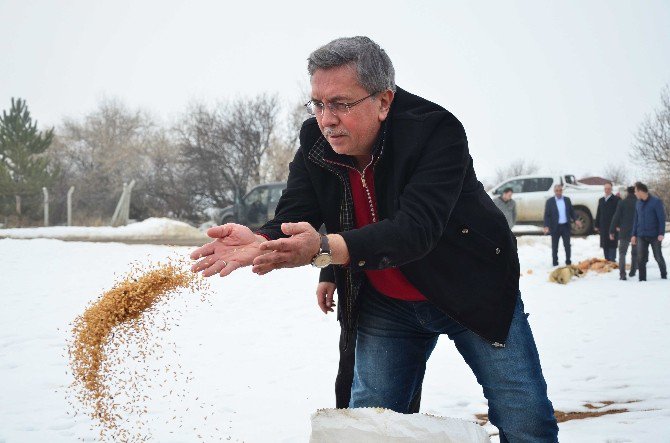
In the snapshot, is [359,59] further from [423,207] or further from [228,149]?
[228,149]

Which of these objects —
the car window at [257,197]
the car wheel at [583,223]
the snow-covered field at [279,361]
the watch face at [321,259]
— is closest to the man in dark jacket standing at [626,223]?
the snow-covered field at [279,361]

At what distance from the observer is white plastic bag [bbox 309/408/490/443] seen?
214cm

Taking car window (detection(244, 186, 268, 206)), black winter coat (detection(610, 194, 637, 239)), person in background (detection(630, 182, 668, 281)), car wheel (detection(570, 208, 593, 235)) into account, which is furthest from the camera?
car window (detection(244, 186, 268, 206))

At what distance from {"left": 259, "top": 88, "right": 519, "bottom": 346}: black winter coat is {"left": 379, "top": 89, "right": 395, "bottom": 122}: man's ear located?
0.07 feet

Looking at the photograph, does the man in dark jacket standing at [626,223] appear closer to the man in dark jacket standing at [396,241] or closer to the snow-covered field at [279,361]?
the snow-covered field at [279,361]

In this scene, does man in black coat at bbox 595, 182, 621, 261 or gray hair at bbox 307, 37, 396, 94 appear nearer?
gray hair at bbox 307, 37, 396, 94

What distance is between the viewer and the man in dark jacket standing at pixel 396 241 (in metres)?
1.87

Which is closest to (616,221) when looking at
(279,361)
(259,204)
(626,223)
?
(626,223)

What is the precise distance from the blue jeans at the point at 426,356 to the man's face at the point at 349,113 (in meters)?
0.63

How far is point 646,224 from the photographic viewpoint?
10633mm

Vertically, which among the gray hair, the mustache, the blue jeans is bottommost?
the blue jeans

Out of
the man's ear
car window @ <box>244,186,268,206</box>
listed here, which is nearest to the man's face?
the man's ear

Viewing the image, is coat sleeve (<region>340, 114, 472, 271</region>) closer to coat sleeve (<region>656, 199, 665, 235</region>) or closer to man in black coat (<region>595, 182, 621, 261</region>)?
coat sleeve (<region>656, 199, 665, 235</region>)

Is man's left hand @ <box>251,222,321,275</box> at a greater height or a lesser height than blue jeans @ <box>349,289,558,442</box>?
greater
